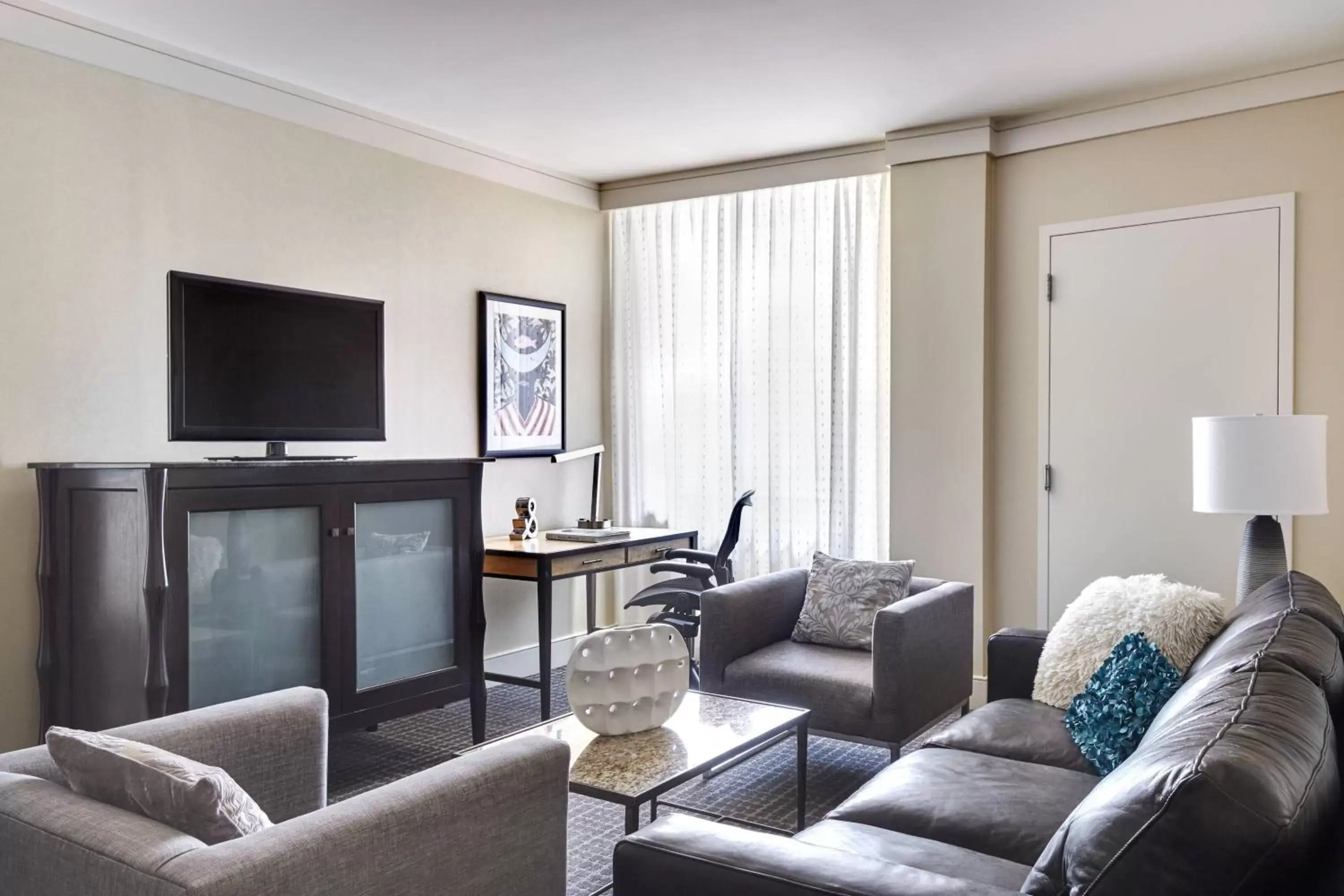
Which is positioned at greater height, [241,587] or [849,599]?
[241,587]

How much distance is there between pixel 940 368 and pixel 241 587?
9.94ft

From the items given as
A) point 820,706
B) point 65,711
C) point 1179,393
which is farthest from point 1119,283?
point 65,711

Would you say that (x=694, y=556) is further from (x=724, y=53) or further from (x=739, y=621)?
(x=724, y=53)

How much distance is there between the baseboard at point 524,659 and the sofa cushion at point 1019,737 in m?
2.43

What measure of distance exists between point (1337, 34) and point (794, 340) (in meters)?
2.49

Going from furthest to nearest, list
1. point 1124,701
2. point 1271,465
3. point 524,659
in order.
Result: 1. point 524,659
2. point 1271,465
3. point 1124,701

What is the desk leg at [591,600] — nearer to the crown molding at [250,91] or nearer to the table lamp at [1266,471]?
the crown molding at [250,91]

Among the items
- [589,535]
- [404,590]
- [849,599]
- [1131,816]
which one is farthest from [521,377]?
[1131,816]

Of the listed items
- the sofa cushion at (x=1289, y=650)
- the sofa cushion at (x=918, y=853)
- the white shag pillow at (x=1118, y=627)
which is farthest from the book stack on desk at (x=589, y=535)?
the sofa cushion at (x=1289, y=650)

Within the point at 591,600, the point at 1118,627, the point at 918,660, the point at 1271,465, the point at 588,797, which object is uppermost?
the point at 1271,465

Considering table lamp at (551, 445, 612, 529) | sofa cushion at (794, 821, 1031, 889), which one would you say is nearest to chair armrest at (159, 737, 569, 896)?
sofa cushion at (794, 821, 1031, 889)

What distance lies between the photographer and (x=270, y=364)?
140 inches

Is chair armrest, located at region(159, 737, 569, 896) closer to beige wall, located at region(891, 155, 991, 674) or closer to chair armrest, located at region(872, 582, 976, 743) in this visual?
chair armrest, located at region(872, 582, 976, 743)

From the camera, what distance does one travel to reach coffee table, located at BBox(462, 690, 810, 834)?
220 centimetres
